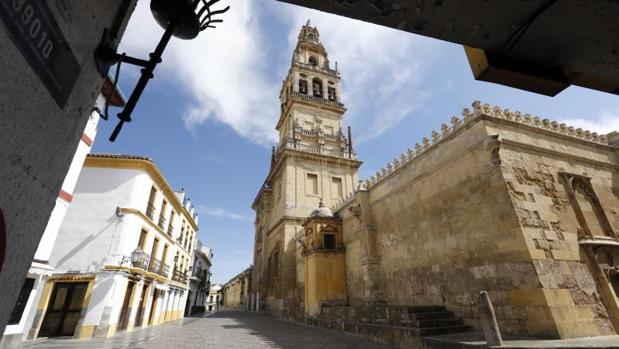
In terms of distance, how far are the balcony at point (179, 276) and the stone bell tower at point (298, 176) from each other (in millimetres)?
7051

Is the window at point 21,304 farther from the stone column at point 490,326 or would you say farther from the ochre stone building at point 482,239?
the stone column at point 490,326

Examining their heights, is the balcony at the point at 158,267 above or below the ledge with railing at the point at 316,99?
below

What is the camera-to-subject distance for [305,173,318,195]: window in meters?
24.0

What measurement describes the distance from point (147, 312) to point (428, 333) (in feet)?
46.6

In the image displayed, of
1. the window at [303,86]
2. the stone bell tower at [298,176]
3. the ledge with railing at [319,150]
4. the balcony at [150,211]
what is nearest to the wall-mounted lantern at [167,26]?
the balcony at [150,211]

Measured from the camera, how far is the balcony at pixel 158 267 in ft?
47.5

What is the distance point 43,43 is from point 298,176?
23.0 m

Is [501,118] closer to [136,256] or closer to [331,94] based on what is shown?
[136,256]

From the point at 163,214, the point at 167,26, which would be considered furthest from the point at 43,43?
the point at 163,214

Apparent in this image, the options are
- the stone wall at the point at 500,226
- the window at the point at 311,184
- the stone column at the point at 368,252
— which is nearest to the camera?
the stone wall at the point at 500,226

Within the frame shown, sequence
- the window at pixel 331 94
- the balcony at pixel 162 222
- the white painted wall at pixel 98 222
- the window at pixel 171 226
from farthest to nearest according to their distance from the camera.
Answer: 1. the window at pixel 331 94
2. the window at pixel 171 226
3. the balcony at pixel 162 222
4. the white painted wall at pixel 98 222

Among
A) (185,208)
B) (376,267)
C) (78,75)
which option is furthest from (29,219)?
(185,208)

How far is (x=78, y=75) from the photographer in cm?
138

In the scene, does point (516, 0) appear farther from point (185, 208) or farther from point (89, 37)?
point (185, 208)
